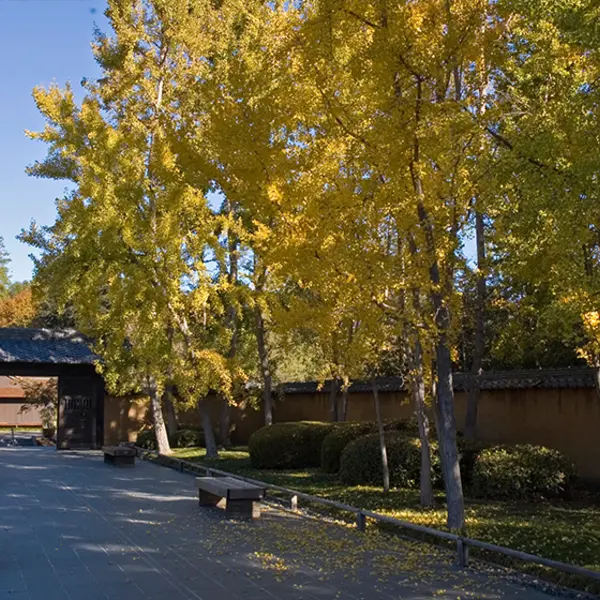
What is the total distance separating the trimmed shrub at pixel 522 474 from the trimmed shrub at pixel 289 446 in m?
6.65

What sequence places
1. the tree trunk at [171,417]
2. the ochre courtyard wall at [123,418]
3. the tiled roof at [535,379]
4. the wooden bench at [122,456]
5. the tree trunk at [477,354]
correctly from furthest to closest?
the ochre courtyard wall at [123,418]
the tree trunk at [171,417]
the wooden bench at [122,456]
the tree trunk at [477,354]
the tiled roof at [535,379]

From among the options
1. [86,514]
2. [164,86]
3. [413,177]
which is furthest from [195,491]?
[164,86]

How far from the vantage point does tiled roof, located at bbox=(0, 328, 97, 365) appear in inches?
996

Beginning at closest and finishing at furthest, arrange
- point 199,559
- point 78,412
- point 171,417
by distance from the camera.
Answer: point 199,559 < point 78,412 < point 171,417

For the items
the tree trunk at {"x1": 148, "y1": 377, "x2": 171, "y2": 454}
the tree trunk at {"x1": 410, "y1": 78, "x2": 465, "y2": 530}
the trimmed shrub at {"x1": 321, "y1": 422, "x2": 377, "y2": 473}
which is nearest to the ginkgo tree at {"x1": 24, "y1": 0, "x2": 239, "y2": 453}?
the tree trunk at {"x1": 148, "y1": 377, "x2": 171, "y2": 454}

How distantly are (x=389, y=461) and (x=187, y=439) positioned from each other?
14129 millimetres

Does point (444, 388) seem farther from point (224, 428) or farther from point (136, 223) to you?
point (224, 428)

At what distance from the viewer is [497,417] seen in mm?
15656

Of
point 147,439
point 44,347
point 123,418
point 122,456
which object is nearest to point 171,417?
point 147,439

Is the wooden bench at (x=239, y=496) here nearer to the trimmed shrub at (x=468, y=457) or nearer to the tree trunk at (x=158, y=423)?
the trimmed shrub at (x=468, y=457)

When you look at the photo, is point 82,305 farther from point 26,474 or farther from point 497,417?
point 497,417

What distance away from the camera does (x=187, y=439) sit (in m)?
26.5

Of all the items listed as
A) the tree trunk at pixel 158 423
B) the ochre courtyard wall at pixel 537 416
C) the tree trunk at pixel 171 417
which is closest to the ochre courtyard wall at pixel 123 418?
the tree trunk at pixel 171 417

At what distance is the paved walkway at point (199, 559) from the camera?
6762mm
